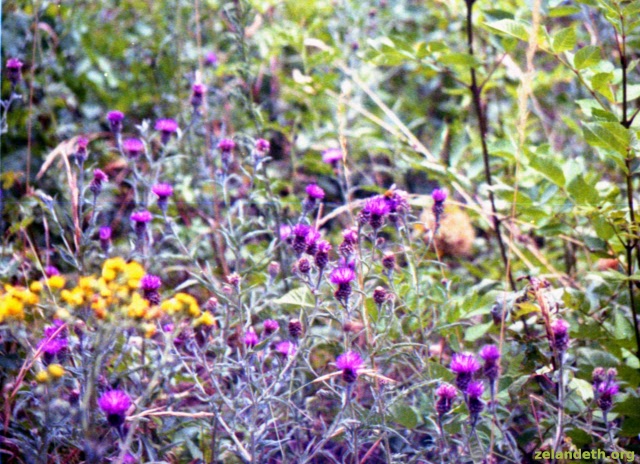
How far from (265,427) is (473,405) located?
1.17 feet

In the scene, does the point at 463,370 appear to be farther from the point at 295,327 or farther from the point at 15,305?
the point at 15,305

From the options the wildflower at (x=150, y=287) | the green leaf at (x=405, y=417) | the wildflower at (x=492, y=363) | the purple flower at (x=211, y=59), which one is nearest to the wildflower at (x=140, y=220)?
the wildflower at (x=150, y=287)

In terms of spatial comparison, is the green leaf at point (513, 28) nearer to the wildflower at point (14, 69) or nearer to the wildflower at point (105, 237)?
the wildflower at point (105, 237)

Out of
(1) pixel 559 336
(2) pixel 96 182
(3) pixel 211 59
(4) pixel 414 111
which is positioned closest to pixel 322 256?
(1) pixel 559 336

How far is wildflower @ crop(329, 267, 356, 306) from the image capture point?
1204 millimetres

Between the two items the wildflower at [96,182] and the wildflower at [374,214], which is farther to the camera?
the wildflower at [96,182]

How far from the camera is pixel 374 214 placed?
1.28 metres

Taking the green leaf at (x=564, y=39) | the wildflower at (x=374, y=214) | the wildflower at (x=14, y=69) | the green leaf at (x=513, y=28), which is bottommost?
the wildflower at (x=374, y=214)

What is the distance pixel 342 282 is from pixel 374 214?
0.15m

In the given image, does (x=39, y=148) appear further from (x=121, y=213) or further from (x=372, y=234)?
(x=372, y=234)

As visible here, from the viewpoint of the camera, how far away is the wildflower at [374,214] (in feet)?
4.21

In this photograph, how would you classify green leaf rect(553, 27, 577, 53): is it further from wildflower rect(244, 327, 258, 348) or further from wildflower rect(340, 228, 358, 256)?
wildflower rect(244, 327, 258, 348)

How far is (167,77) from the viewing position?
2615 mm

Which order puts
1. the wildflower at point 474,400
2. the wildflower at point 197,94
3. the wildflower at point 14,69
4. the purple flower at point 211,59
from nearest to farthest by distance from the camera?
the wildflower at point 474,400
the wildflower at point 14,69
the wildflower at point 197,94
the purple flower at point 211,59
